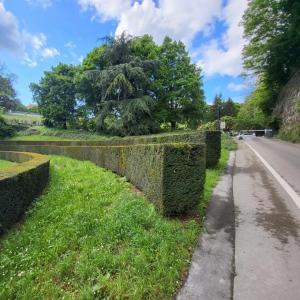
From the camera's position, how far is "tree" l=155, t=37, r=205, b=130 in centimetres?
3694

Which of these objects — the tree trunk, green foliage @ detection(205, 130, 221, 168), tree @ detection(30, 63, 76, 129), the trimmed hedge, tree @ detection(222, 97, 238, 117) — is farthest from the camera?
tree @ detection(222, 97, 238, 117)

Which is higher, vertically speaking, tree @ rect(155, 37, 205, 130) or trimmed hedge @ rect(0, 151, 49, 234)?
tree @ rect(155, 37, 205, 130)

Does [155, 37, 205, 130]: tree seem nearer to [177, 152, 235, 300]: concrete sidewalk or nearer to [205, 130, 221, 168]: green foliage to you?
[205, 130, 221, 168]: green foliage

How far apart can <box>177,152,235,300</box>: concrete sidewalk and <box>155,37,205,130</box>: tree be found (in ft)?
101

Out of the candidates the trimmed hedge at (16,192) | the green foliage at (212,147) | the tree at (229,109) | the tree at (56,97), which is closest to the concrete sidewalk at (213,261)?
the trimmed hedge at (16,192)

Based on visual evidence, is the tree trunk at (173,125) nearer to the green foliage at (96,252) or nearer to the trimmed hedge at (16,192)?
the trimmed hedge at (16,192)

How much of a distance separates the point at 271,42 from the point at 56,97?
Answer: 31688 mm

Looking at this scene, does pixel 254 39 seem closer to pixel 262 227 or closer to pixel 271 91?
pixel 271 91

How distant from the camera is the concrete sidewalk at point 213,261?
3134mm

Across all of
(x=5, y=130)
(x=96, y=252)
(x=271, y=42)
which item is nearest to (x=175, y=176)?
(x=96, y=252)

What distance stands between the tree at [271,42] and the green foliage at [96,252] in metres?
32.3

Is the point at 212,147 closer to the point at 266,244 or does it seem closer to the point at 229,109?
the point at 266,244

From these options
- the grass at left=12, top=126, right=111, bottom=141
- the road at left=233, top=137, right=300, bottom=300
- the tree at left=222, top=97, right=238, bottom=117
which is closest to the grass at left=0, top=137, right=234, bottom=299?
the road at left=233, top=137, right=300, bottom=300

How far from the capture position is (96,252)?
385cm
